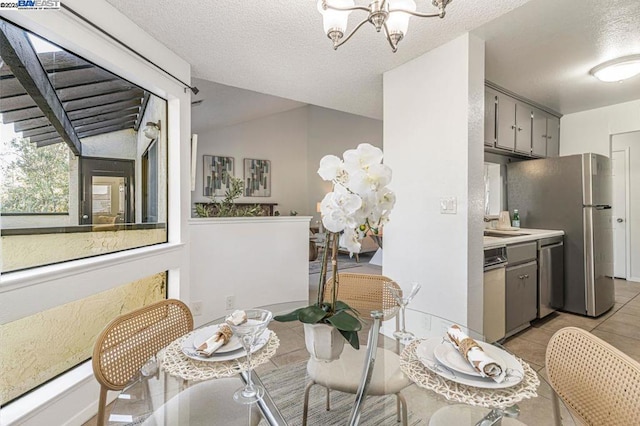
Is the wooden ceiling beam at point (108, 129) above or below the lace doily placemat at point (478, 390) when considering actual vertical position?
above

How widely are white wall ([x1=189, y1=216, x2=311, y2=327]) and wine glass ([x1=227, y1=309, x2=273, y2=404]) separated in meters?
1.84

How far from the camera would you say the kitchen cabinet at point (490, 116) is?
257 cm

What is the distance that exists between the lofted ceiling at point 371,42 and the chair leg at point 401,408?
193 cm

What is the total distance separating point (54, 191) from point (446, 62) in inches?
98.7

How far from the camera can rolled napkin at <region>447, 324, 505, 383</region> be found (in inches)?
32.0

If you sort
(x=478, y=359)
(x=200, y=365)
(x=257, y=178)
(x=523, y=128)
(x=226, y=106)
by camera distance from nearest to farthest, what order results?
(x=478, y=359) < (x=200, y=365) < (x=523, y=128) < (x=226, y=106) < (x=257, y=178)

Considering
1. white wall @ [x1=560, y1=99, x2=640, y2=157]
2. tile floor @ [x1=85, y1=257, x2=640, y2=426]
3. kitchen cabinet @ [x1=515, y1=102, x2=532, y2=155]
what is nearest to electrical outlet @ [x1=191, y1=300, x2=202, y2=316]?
tile floor @ [x1=85, y1=257, x2=640, y2=426]

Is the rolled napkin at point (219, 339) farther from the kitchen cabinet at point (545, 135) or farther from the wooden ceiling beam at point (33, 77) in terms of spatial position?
the kitchen cabinet at point (545, 135)

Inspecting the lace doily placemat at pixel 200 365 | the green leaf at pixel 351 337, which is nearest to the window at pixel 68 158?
the lace doily placemat at pixel 200 365

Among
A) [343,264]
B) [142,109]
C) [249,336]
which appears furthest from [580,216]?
[142,109]

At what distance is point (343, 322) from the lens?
82cm

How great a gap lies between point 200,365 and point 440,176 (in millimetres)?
1844

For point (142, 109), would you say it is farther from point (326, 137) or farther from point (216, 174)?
point (326, 137)

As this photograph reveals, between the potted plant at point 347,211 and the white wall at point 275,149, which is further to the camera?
the white wall at point 275,149
